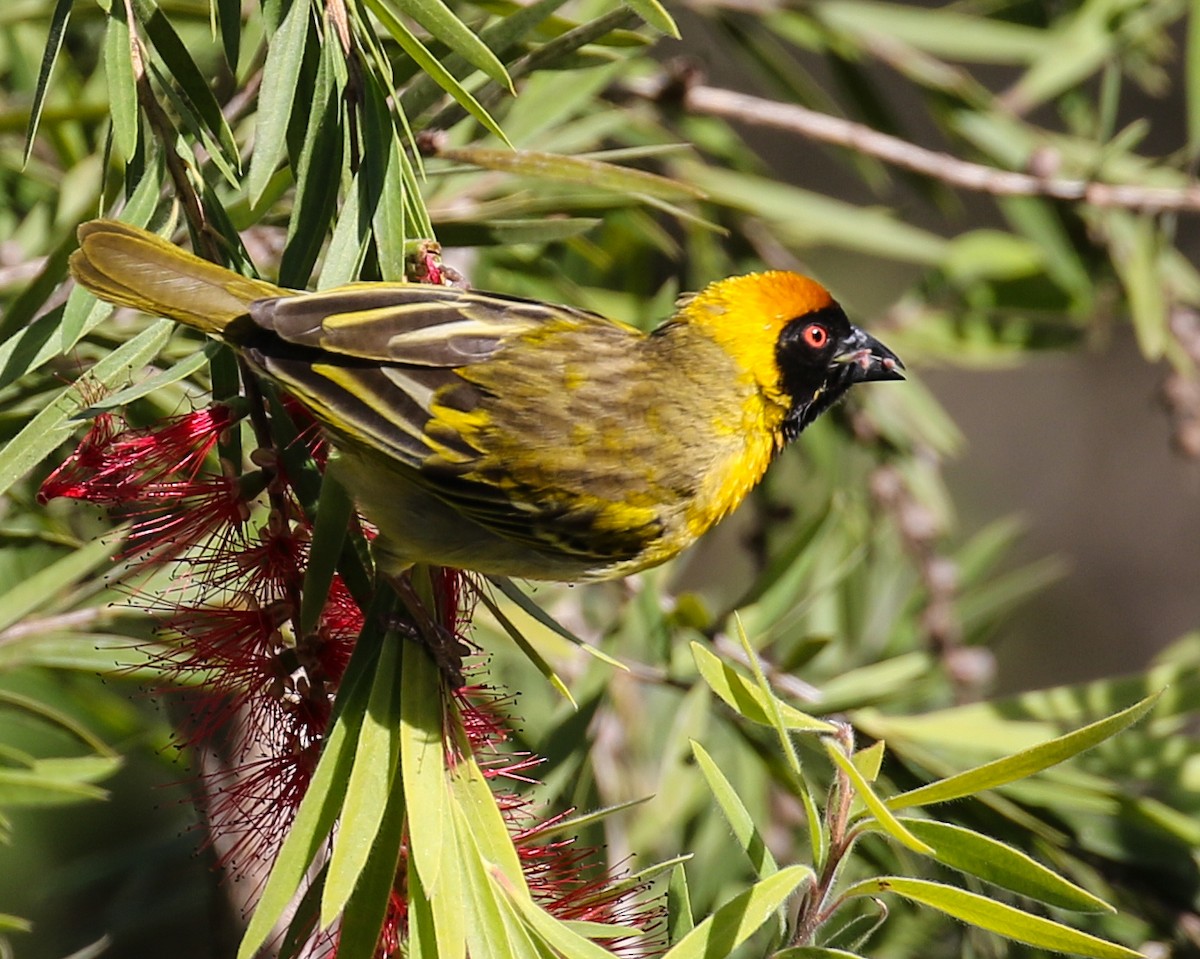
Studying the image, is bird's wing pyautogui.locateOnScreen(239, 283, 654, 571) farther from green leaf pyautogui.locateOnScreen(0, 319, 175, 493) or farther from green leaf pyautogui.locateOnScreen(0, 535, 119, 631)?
green leaf pyautogui.locateOnScreen(0, 535, 119, 631)

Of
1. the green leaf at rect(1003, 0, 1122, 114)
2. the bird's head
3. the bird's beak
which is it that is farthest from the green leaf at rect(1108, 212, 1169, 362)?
the bird's head

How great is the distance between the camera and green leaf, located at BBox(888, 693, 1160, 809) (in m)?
1.44

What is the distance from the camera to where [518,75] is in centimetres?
210

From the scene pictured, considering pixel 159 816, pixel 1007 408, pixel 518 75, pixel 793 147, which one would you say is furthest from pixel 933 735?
pixel 1007 408

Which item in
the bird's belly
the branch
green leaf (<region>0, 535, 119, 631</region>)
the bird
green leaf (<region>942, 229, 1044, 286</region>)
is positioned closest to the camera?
the bird

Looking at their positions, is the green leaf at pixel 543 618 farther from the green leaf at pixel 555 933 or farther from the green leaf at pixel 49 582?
the green leaf at pixel 49 582

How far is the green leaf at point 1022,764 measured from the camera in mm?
1438

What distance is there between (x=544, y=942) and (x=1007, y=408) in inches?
337

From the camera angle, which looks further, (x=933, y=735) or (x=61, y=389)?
(x=933, y=735)

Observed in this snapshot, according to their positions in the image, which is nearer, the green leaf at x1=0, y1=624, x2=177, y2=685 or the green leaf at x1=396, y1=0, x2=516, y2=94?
the green leaf at x1=396, y1=0, x2=516, y2=94

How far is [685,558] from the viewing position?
10.4 feet

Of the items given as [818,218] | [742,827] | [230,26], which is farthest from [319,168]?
[818,218]

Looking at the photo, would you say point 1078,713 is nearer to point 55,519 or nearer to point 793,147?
point 55,519

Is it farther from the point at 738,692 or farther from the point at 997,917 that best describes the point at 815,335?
the point at 997,917
